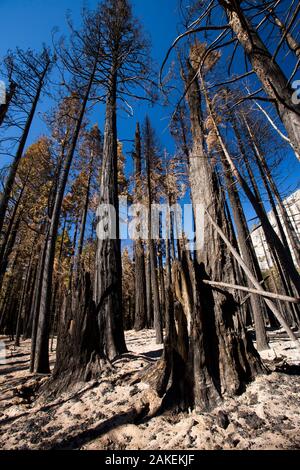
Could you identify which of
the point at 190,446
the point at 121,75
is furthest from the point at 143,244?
the point at 190,446

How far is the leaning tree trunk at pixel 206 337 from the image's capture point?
7.45 feet

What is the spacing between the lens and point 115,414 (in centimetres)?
234

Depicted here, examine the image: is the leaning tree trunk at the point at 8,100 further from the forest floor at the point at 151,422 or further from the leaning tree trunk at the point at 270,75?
the forest floor at the point at 151,422

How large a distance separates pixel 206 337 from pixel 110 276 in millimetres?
2210

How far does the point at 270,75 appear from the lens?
2.32 m

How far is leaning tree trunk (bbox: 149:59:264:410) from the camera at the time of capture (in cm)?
227

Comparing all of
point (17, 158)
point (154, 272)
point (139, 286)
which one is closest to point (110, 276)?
point (154, 272)

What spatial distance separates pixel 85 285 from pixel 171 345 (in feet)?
5.58

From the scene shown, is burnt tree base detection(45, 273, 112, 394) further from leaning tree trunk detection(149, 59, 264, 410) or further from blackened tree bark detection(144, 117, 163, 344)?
blackened tree bark detection(144, 117, 163, 344)

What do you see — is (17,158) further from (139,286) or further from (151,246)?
(139,286)

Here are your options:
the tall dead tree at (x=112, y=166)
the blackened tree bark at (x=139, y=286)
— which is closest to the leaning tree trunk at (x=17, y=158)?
the tall dead tree at (x=112, y=166)

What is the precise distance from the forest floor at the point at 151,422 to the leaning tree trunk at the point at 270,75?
2312mm

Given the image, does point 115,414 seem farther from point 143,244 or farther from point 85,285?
point 143,244

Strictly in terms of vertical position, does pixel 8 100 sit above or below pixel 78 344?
above
